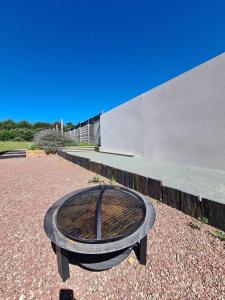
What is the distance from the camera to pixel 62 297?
1.54 meters

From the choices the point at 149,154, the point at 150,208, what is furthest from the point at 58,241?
the point at 149,154

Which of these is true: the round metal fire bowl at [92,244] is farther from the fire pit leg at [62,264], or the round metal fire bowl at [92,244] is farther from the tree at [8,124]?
the tree at [8,124]

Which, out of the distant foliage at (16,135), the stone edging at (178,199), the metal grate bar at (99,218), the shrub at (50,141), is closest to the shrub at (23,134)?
the distant foliage at (16,135)

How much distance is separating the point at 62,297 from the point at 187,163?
4.58 meters

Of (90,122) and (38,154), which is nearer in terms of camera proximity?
(38,154)

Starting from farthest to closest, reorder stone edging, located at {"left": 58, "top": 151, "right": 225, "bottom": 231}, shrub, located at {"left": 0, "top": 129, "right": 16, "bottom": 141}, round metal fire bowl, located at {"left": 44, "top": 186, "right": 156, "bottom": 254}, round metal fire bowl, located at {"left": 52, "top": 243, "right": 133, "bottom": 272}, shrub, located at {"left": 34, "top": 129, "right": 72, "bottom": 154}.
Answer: shrub, located at {"left": 0, "top": 129, "right": 16, "bottom": 141}, shrub, located at {"left": 34, "top": 129, "right": 72, "bottom": 154}, stone edging, located at {"left": 58, "top": 151, "right": 225, "bottom": 231}, round metal fire bowl, located at {"left": 52, "top": 243, "right": 133, "bottom": 272}, round metal fire bowl, located at {"left": 44, "top": 186, "right": 156, "bottom": 254}

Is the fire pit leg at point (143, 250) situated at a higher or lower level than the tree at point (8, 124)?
lower

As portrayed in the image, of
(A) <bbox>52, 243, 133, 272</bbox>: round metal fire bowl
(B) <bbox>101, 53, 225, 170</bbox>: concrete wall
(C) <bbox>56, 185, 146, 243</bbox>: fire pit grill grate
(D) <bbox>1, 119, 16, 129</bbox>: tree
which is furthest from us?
(D) <bbox>1, 119, 16, 129</bbox>: tree

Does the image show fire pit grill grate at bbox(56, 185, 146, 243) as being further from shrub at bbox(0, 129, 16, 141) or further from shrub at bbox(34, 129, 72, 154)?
shrub at bbox(0, 129, 16, 141)

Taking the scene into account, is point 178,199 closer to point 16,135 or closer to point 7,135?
point 16,135

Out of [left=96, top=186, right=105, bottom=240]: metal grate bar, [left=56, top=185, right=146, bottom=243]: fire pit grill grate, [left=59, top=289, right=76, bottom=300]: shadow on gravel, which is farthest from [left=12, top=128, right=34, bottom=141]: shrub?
[left=59, top=289, right=76, bottom=300]: shadow on gravel

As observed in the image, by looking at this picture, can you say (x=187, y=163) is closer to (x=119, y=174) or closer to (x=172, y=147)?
(x=172, y=147)

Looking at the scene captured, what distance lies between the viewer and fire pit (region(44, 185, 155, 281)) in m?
1.51

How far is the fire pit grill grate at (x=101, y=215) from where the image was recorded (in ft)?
5.20
